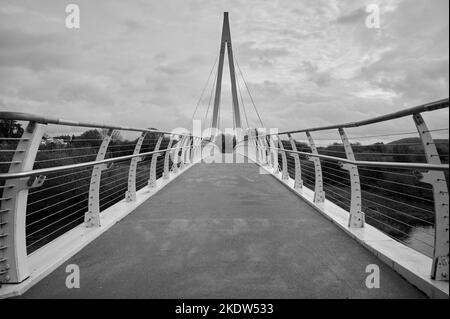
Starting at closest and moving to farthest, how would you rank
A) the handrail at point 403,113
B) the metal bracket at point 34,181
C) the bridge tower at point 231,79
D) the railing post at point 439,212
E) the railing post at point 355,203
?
the handrail at point 403,113 < the railing post at point 439,212 < the metal bracket at point 34,181 < the railing post at point 355,203 < the bridge tower at point 231,79

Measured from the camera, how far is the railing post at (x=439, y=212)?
5.74ft

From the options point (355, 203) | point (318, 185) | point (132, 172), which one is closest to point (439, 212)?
point (355, 203)

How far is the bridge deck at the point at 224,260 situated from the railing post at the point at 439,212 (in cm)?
20

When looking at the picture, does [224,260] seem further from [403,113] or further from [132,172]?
[132,172]

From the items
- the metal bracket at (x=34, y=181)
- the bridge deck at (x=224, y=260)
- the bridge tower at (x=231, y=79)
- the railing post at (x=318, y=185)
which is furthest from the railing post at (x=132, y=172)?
the bridge tower at (x=231, y=79)

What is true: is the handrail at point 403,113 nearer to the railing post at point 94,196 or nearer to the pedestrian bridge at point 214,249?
the pedestrian bridge at point 214,249

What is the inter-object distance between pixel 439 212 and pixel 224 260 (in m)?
1.34

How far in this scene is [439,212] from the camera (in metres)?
1.78

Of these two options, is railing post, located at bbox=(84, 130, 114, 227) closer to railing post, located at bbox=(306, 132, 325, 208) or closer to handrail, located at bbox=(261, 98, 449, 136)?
handrail, located at bbox=(261, 98, 449, 136)

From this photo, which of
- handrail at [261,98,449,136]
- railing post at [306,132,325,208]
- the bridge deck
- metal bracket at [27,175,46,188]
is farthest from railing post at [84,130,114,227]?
railing post at [306,132,325,208]
